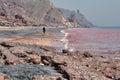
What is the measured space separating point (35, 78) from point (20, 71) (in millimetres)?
3156

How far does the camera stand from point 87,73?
63.0ft

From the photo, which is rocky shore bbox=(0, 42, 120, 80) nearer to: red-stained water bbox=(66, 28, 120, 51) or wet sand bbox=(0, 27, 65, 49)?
red-stained water bbox=(66, 28, 120, 51)

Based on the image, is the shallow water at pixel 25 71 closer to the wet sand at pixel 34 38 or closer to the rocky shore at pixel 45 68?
the rocky shore at pixel 45 68

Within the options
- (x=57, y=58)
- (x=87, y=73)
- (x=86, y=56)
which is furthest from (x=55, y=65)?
(x=86, y=56)

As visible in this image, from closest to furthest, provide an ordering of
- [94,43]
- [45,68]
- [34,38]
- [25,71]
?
[25,71] < [45,68] < [94,43] < [34,38]

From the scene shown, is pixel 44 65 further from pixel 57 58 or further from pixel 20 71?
pixel 20 71

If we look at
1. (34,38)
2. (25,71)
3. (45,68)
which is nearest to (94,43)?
(34,38)

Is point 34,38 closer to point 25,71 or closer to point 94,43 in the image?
point 94,43

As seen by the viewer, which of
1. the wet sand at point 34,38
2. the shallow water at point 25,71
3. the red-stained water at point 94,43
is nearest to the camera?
the shallow water at point 25,71

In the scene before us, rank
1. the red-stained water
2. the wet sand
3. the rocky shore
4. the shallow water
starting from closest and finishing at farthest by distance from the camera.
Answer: the rocky shore < the shallow water < the red-stained water < the wet sand

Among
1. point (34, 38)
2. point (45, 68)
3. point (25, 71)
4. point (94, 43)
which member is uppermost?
point (25, 71)

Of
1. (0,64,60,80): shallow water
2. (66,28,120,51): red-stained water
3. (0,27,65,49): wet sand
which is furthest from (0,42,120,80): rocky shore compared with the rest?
(0,27,65,49): wet sand

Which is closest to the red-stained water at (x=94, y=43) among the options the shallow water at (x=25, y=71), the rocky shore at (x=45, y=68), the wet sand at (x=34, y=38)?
the wet sand at (x=34, y=38)

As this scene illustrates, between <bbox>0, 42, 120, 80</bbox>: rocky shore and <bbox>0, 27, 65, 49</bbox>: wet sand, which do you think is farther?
<bbox>0, 27, 65, 49</bbox>: wet sand
